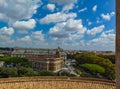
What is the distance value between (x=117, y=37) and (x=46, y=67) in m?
76.9

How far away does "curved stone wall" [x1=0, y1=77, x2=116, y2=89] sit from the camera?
48.8ft

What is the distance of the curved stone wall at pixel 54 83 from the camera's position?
1486 cm

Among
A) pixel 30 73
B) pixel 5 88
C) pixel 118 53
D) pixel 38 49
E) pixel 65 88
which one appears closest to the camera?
pixel 118 53

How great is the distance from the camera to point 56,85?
1552cm

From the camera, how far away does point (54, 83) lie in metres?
15.6

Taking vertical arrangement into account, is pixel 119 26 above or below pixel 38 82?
above

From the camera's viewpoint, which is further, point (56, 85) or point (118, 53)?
point (56, 85)

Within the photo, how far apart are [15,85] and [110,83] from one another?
594 cm

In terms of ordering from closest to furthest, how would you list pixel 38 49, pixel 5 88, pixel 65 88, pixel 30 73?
pixel 5 88 < pixel 65 88 < pixel 30 73 < pixel 38 49

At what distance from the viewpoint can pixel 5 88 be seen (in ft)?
47.4

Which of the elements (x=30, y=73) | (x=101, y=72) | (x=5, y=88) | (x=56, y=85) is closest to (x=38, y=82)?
(x=56, y=85)

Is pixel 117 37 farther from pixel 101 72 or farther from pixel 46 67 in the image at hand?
pixel 46 67

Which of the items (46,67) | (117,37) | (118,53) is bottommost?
(46,67)

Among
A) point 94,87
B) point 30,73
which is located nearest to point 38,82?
point 94,87
